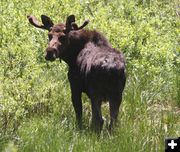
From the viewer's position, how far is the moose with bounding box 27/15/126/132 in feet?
22.2

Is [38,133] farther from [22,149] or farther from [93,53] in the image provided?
[93,53]

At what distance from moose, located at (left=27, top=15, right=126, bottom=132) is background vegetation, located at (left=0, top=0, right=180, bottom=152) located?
1.04ft

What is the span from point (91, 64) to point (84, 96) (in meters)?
1.64

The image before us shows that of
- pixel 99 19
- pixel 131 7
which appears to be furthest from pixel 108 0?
pixel 99 19

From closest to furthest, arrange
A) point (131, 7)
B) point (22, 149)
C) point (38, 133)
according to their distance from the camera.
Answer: point (22, 149)
point (38, 133)
point (131, 7)

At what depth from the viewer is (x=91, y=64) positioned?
6.99m

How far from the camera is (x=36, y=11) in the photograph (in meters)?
10.2

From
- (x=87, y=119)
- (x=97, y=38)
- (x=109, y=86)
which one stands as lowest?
(x=87, y=119)

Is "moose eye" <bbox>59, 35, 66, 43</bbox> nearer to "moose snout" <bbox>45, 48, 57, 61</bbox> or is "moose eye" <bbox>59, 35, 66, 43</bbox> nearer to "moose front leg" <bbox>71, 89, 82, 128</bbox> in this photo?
"moose snout" <bbox>45, 48, 57, 61</bbox>

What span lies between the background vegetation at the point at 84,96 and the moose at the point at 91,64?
1.04ft

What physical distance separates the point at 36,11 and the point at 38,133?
3.82 meters

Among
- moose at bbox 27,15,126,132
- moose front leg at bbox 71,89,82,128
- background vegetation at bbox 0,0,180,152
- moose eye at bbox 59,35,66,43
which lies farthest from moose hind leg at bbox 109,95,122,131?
moose eye at bbox 59,35,66,43

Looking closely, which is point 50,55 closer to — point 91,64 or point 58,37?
point 58,37

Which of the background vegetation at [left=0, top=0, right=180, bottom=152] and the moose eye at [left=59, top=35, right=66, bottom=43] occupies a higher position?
the moose eye at [left=59, top=35, right=66, bottom=43]
